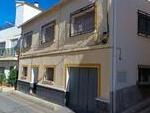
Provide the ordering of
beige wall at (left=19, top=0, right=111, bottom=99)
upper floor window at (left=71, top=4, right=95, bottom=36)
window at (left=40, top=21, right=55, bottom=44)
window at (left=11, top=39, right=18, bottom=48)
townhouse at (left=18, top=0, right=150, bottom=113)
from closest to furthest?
townhouse at (left=18, top=0, right=150, bottom=113) < beige wall at (left=19, top=0, right=111, bottom=99) < upper floor window at (left=71, top=4, right=95, bottom=36) < window at (left=40, top=21, right=55, bottom=44) < window at (left=11, top=39, right=18, bottom=48)

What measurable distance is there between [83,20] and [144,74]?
4.42 m

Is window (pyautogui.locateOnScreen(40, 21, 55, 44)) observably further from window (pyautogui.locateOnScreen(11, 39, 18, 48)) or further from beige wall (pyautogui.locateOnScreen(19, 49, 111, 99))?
window (pyautogui.locateOnScreen(11, 39, 18, 48))

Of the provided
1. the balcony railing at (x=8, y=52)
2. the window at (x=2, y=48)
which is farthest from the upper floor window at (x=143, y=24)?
the window at (x=2, y=48)

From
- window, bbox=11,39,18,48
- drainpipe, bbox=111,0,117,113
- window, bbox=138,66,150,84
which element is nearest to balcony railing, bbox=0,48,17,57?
window, bbox=11,39,18,48

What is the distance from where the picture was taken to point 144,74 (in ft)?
40.7

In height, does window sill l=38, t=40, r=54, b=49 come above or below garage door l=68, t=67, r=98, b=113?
above

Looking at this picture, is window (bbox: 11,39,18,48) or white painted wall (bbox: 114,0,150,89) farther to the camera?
window (bbox: 11,39,18,48)

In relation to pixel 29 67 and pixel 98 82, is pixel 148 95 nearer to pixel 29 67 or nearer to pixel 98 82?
pixel 98 82

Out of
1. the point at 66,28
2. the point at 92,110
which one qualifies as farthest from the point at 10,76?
the point at 92,110

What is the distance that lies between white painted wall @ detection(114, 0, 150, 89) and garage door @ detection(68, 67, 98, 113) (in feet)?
4.94

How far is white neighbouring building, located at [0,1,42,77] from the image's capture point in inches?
989

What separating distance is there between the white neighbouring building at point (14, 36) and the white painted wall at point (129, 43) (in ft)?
49.8

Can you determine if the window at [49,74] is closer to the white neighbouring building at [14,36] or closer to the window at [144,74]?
the window at [144,74]

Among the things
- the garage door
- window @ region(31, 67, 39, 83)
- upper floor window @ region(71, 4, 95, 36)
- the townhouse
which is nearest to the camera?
the townhouse
